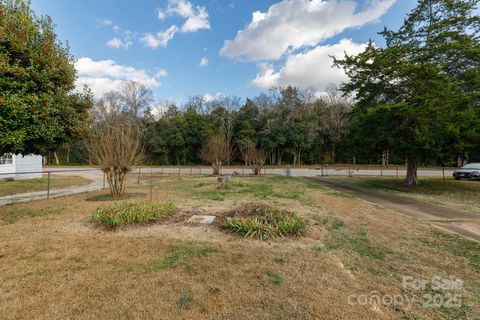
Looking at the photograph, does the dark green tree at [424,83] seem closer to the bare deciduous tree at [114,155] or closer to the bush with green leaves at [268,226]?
the bush with green leaves at [268,226]

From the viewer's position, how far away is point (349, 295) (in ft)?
8.75

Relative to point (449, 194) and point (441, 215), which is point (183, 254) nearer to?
point (441, 215)

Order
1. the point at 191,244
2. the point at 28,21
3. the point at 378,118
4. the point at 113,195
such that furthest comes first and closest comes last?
the point at 378,118
the point at 113,195
the point at 28,21
the point at 191,244

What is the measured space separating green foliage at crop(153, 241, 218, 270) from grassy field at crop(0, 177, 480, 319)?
0.05ft

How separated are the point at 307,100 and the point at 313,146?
24.4 ft

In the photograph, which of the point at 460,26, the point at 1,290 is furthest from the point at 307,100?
the point at 1,290

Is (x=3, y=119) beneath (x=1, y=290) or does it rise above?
above

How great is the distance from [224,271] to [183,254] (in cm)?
85

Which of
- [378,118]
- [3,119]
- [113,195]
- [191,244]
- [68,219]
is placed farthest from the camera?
[378,118]

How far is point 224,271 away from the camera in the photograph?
10.4 ft

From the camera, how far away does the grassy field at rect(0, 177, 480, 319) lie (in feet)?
7.93

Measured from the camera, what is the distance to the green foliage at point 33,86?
4.88 m

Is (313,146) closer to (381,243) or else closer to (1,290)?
(381,243)

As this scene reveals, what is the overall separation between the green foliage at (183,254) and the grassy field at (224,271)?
0.02 meters
